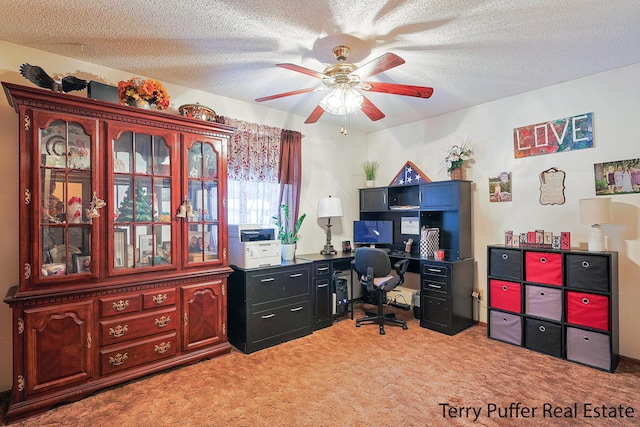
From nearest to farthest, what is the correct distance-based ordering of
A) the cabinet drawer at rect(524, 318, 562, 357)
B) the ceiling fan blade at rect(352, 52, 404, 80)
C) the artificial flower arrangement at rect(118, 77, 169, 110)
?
the ceiling fan blade at rect(352, 52, 404, 80) < the artificial flower arrangement at rect(118, 77, 169, 110) < the cabinet drawer at rect(524, 318, 562, 357)

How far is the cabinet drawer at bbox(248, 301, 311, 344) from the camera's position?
3.12m

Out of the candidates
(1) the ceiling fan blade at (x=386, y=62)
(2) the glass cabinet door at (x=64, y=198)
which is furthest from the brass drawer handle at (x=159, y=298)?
(1) the ceiling fan blade at (x=386, y=62)

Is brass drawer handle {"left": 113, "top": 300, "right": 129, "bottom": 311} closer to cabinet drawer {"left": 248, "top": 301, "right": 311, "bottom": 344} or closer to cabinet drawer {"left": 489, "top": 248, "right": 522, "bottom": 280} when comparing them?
cabinet drawer {"left": 248, "top": 301, "right": 311, "bottom": 344}

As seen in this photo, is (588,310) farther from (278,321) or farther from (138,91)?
(138,91)

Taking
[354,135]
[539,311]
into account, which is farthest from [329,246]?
[539,311]

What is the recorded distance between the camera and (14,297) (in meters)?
2.08

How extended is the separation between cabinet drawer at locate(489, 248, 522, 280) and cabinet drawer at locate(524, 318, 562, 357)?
0.45 metres

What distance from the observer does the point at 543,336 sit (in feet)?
10.0

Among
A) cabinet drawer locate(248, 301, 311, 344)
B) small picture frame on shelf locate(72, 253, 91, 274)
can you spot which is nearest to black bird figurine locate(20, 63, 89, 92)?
small picture frame on shelf locate(72, 253, 91, 274)

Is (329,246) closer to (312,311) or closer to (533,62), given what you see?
(312,311)

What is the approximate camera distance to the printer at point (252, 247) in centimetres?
316

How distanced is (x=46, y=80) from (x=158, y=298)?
1796 millimetres

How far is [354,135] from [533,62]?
2.58 m

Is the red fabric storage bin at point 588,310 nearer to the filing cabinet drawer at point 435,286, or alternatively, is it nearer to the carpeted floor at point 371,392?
the carpeted floor at point 371,392
